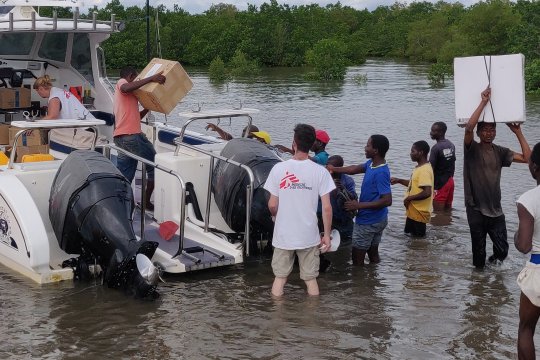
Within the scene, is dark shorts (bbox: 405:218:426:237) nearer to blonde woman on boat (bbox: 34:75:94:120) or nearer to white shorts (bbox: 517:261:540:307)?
blonde woman on boat (bbox: 34:75:94:120)

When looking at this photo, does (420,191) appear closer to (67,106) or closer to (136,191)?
(136,191)

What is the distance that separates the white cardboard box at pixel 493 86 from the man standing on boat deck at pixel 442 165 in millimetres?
2756

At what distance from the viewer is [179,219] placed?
8188mm

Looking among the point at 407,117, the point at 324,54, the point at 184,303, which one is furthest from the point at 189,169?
the point at 324,54

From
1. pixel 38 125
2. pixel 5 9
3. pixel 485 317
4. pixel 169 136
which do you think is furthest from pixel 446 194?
pixel 5 9

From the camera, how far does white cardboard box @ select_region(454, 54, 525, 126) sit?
695cm

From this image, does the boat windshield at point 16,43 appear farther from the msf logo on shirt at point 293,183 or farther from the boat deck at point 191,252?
the msf logo on shirt at point 293,183

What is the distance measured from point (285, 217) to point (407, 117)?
1739cm

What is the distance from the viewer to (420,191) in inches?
348

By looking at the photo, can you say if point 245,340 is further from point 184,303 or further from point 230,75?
point 230,75

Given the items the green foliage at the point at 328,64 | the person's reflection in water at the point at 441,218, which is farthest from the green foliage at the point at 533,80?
the person's reflection in water at the point at 441,218

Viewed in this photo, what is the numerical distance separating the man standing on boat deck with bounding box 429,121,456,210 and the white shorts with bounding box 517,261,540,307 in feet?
17.2

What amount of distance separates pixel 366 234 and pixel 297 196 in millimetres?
1576

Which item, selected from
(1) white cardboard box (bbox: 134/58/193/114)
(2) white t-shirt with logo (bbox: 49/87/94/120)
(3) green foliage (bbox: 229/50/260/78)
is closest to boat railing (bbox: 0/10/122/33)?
(2) white t-shirt with logo (bbox: 49/87/94/120)
